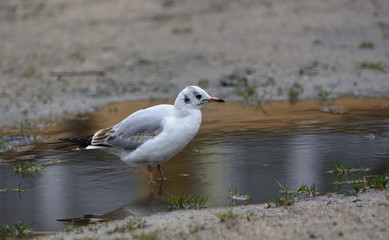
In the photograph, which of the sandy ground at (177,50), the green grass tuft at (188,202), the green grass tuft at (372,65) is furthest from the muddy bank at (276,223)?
the green grass tuft at (372,65)

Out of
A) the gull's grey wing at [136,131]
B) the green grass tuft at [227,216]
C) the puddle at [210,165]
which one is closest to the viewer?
the green grass tuft at [227,216]

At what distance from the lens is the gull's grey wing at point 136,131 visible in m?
6.00

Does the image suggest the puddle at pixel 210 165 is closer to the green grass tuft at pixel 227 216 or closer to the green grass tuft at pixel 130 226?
the green grass tuft at pixel 130 226

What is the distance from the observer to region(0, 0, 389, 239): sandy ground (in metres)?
11.3

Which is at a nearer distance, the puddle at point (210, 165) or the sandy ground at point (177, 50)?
the puddle at point (210, 165)

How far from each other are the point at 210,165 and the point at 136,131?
→ 38.8 inches

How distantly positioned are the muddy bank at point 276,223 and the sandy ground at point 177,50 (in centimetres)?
516

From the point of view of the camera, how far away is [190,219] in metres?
4.78

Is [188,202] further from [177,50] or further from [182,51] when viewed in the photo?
[177,50]

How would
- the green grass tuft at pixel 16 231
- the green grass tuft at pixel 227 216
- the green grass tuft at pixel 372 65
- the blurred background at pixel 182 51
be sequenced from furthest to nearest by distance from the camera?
the green grass tuft at pixel 372 65
the blurred background at pixel 182 51
the green grass tuft at pixel 16 231
the green grass tuft at pixel 227 216

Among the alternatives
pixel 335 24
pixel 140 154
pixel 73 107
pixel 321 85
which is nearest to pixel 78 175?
pixel 140 154

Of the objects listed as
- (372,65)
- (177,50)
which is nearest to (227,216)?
(372,65)

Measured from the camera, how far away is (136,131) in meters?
6.11

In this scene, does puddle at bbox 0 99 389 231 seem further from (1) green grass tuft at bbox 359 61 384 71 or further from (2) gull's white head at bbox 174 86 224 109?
(1) green grass tuft at bbox 359 61 384 71
